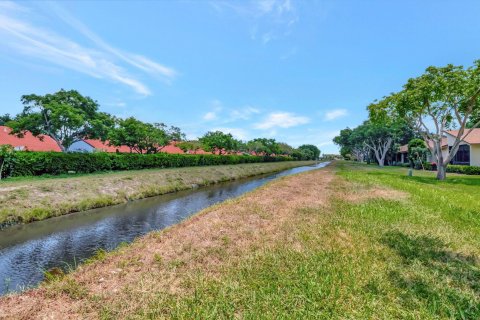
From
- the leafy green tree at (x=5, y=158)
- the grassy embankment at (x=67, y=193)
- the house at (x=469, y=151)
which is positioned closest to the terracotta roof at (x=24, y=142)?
the leafy green tree at (x=5, y=158)

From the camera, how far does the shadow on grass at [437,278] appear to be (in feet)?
11.1

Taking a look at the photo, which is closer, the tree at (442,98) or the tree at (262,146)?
the tree at (442,98)

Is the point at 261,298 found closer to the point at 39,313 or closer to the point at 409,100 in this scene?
the point at 39,313

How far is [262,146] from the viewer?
75750 mm

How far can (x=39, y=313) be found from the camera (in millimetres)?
3426

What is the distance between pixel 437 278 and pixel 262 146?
7196 centimetres

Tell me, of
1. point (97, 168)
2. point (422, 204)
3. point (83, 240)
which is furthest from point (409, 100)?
point (97, 168)

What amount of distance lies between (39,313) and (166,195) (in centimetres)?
1480

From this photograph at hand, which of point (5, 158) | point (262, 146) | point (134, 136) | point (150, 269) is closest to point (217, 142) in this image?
point (134, 136)

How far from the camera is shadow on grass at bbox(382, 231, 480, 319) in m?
3.39

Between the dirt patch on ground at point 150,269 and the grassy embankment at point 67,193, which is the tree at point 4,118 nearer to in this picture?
the grassy embankment at point 67,193

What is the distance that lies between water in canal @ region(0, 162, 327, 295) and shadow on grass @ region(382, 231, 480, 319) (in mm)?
7424

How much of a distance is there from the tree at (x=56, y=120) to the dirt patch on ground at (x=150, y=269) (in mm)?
28453

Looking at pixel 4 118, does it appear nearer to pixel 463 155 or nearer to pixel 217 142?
pixel 217 142
